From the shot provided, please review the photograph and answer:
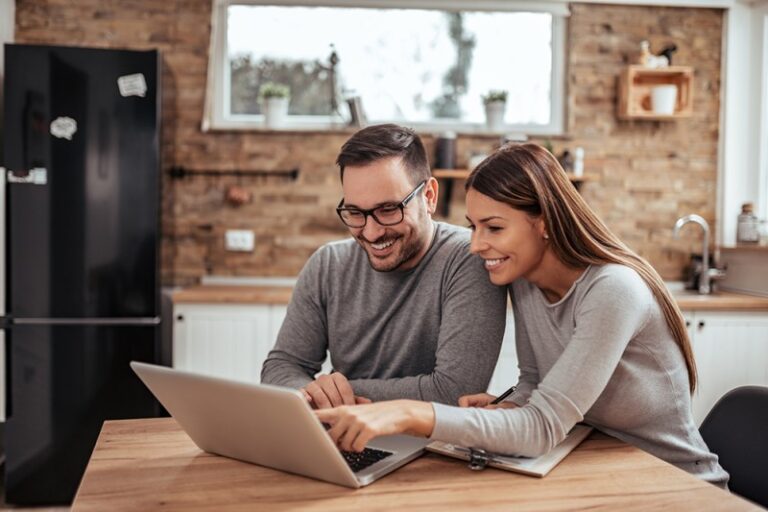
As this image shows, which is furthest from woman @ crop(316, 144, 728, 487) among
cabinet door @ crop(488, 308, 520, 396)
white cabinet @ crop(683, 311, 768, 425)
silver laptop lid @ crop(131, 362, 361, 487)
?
white cabinet @ crop(683, 311, 768, 425)

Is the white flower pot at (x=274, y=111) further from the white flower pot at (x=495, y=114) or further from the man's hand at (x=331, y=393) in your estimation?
the man's hand at (x=331, y=393)

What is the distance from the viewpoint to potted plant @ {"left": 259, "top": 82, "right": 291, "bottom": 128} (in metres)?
3.82

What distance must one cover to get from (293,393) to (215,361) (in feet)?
8.02

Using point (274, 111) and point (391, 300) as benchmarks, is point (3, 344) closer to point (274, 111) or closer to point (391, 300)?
point (274, 111)

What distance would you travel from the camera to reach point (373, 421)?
45.9 inches

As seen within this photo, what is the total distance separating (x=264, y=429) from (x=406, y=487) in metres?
0.24

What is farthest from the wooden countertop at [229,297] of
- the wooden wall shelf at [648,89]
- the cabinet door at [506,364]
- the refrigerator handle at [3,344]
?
the wooden wall shelf at [648,89]

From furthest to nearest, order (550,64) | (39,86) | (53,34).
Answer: (550,64)
(53,34)
(39,86)

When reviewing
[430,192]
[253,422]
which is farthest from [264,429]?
[430,192]

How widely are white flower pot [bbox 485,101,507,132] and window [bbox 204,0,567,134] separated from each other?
0.09 m

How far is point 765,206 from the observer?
3914 mm

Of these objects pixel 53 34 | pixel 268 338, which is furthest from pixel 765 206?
pixel 53 34

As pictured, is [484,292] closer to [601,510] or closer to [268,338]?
[601,510]

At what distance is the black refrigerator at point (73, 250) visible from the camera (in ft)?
10.3
